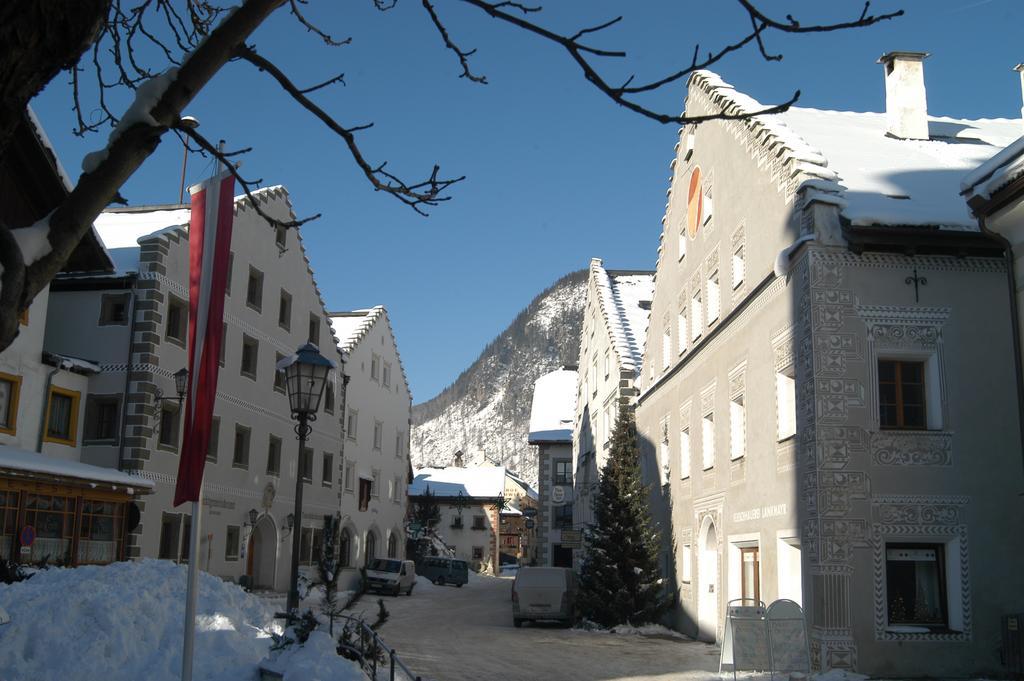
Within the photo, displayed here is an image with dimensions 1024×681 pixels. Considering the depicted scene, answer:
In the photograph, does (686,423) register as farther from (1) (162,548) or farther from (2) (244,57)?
(2) (244,57)

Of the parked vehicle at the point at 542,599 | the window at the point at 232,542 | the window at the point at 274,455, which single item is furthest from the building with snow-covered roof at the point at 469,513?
the parked vehicle at the point at 542,599

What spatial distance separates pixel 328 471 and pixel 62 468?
19890 mm

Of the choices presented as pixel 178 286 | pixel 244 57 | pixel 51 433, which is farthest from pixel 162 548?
pixel 244 57

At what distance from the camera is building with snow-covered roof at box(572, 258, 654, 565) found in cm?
3688

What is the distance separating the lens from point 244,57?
230 inches

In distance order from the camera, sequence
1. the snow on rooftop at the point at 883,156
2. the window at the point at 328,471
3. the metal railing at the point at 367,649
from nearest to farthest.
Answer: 1. the metal railing at the point at 367,649
2. the snow on rooftop at the point at 883,156
3. the window at the point at 328,471

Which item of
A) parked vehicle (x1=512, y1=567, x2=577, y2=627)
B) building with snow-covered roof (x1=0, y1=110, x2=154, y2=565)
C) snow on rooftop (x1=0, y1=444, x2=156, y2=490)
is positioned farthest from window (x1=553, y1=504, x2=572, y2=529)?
building with snow-covered roof (x1=0, y1=110, x2=154, y2=565)

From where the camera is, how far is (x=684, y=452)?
27719mm

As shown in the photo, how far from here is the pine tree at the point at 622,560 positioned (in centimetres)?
2730

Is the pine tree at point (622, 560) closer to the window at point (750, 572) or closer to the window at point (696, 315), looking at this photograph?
the window at point (696, 315)

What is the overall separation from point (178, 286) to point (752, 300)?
17.0 metres

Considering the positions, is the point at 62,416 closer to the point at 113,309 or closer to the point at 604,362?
the point at 113,309

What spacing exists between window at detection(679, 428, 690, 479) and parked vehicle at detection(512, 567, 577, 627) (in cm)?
458

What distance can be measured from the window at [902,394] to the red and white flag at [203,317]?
1239 centimetres
